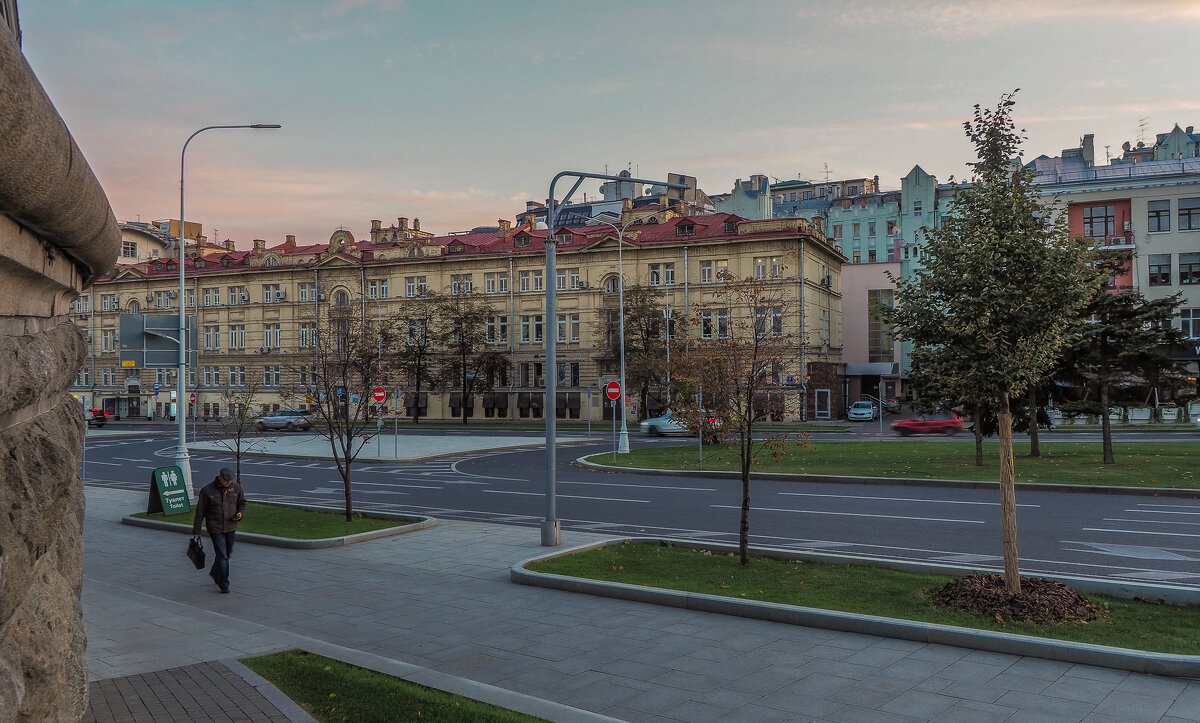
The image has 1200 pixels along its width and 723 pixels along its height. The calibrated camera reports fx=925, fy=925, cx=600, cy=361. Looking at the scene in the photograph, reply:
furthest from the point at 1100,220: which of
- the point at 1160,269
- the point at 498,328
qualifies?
the point at 498,328

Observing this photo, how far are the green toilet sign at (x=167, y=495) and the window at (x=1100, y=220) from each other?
182 ft

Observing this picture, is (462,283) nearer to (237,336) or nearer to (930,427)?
(237,336)

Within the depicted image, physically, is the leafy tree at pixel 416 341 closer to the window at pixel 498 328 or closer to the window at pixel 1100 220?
the window at pixel 498 328

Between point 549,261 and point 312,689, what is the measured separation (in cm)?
1003

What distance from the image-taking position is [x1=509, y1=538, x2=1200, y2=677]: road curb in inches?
309

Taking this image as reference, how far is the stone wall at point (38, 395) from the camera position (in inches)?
98.5

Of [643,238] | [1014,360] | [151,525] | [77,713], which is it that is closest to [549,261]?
[1014,360]

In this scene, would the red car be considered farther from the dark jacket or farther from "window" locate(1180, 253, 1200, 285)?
the dark jacket

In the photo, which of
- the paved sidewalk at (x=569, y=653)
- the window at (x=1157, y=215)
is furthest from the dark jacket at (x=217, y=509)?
the window at (x=1157, y=215)

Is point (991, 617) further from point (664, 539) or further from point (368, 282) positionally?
point (368, 282)

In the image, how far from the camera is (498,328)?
2805 inches

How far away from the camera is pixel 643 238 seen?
66.8 meters

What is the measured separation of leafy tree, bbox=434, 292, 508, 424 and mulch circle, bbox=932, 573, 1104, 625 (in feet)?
192

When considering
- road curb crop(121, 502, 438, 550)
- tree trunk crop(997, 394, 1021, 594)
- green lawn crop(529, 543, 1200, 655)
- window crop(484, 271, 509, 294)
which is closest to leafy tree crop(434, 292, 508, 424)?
window crop(484, 271, 509, 294)
